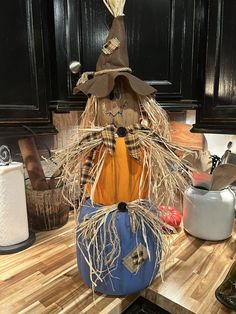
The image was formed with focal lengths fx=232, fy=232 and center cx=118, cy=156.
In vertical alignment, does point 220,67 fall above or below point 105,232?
above

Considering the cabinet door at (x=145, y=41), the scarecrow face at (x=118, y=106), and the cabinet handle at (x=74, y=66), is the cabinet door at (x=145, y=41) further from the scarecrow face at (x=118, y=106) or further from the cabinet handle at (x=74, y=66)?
the scarecrow face at (x=118, y=106)

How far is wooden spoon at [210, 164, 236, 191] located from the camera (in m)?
0.73

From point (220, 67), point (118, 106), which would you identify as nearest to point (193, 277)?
point (118, 106)

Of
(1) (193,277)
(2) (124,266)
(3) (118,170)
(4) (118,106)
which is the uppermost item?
(4) (118,106)

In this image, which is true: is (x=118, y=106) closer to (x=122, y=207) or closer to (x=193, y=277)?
(x=122, y=207)

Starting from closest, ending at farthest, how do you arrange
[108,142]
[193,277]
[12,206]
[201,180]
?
[108,142], [193,277], [12,206], [201,180]

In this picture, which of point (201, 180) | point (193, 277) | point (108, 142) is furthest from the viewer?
point (201, 180)

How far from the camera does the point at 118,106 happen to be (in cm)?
50

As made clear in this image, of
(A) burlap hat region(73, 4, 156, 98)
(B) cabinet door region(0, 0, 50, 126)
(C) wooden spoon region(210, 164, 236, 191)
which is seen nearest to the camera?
(A) burlap hat region(73, 4, 156, 98)

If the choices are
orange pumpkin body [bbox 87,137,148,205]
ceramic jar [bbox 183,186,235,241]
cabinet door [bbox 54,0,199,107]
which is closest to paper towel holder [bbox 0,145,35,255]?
cabinet door [bbox 54,0,199,107]

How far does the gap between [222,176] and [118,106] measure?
46cm

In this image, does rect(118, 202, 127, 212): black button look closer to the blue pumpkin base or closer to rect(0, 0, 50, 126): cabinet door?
the blue pumpkin base

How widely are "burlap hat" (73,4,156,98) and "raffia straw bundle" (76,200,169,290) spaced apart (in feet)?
0.82

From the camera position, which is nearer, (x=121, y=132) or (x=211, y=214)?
(x=121, y=132)
